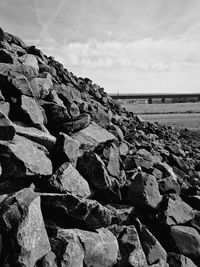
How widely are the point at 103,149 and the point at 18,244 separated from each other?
298 centimetres

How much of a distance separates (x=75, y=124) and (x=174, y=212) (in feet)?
9.57

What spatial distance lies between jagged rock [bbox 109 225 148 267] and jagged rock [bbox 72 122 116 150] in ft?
6.92

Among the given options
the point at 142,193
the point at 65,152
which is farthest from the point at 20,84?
the point at 142,193

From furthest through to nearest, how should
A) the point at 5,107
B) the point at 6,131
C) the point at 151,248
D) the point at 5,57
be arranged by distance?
the point at 5,57 < the point at 5,107 < the point at 6,131 < the point at 151,248

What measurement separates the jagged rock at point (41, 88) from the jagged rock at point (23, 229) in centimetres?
353

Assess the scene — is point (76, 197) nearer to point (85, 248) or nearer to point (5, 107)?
point (85, 248)

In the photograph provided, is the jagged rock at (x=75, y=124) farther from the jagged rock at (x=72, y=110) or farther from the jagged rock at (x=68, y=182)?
the jagged rock at (x=68, y=182)

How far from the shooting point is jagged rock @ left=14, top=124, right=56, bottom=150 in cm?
584

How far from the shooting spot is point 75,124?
23.1 ft

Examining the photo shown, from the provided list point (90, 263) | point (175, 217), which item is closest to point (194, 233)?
point (175, 217)

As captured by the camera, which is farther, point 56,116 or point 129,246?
point 56,116

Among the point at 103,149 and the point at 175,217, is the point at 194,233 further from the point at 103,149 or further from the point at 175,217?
the point at 103,149

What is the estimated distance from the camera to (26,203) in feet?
14.4

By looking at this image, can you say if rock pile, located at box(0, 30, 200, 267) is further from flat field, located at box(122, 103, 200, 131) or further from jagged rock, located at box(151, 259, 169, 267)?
flat field, located at box(122, 103, 200, 131)
